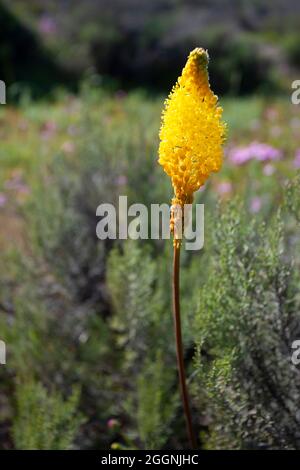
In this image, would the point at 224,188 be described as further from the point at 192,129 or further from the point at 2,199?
the point at 192,129

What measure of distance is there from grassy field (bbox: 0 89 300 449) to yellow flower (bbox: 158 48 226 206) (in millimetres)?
381

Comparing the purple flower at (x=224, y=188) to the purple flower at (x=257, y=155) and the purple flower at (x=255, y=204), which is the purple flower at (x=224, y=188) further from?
the purple flower at (x=255, y=204)

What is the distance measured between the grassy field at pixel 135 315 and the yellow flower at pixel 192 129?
1.25 feet

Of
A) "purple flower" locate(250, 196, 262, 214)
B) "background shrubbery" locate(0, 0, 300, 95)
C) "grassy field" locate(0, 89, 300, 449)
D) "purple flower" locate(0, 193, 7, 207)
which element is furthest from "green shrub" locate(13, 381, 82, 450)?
"background shrubbery" locate(0, 0, 300, 95)

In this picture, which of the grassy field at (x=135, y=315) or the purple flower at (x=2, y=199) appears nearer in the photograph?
the grassy field at (x=135, y=315)

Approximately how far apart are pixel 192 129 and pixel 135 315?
1.03 m

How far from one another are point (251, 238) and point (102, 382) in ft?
2.63

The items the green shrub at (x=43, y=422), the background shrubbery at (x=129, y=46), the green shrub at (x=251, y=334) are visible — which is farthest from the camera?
the background shrubbery at (x=129, y=46)

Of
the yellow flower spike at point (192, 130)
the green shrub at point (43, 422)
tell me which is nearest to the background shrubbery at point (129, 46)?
the green shrub at point (43, 422)

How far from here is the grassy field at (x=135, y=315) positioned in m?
1.79

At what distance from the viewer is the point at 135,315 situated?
225cm

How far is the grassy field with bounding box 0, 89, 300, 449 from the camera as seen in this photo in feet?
5.87

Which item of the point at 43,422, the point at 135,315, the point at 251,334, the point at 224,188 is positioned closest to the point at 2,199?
the point at 224,188

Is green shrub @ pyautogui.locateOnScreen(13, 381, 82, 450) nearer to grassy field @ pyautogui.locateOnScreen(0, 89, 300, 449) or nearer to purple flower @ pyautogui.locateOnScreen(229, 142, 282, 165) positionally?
grassy field @ pyautogui.locateOnScreen(0, 89, 300, 449)
